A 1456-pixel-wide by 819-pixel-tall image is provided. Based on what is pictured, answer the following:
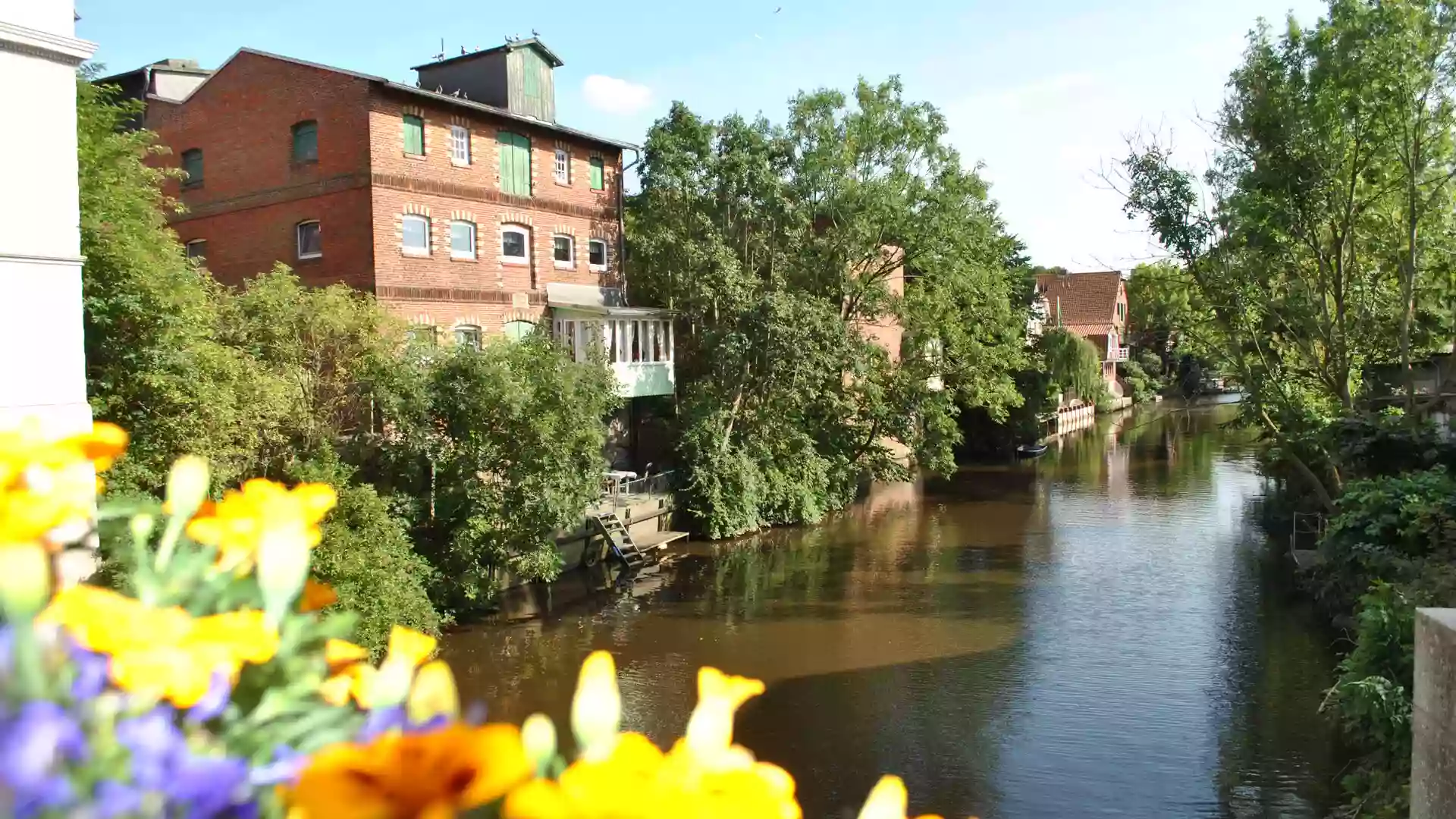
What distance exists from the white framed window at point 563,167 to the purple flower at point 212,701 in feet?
89.4

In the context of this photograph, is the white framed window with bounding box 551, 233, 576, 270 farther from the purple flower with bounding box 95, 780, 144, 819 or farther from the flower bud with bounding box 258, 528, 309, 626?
the purple flower with bounding box 95, 780, 144, 819

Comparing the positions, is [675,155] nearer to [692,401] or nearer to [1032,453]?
[692,401]

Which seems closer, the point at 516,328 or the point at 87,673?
the point at 87,673

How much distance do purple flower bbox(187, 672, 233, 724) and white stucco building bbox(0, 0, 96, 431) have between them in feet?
32.7

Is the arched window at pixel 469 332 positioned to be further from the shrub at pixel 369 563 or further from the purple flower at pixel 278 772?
the purple flower at pixel 278 772

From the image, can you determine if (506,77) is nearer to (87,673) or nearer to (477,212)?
(477,212)

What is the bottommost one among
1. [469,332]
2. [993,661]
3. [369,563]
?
[993,661]

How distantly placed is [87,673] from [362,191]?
23149 mm

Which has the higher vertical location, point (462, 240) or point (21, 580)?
point (462, 240)

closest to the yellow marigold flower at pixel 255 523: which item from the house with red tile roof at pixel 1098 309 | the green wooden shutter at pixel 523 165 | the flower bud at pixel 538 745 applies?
the flower bud at pixel 538 745

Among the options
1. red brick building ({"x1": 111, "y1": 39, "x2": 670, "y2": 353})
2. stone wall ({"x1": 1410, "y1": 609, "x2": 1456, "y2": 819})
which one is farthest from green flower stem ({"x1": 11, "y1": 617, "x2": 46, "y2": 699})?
red brick building ({"x1": 111, "y1": 39, "x2": 670, "y2": 353})

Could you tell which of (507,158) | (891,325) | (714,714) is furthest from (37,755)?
(891,325)

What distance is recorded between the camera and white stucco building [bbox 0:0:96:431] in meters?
9.48

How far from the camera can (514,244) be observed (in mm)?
25766
